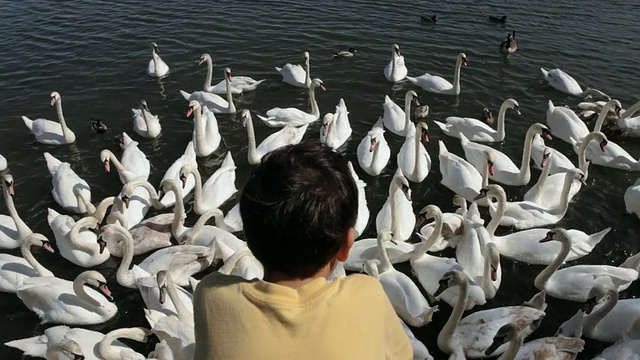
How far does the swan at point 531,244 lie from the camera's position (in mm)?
8312

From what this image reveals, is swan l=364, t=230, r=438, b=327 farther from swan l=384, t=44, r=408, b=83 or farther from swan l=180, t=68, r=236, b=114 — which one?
swan l=384, t=44, r=408, b=83

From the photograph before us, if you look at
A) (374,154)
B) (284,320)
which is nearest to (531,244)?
(374,154)

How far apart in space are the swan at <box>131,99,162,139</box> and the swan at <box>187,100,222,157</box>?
100cm

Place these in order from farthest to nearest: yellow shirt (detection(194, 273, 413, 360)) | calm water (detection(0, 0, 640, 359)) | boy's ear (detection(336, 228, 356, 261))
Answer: calm water (detection(0, 0, 640, 359)), boy's ear (detection(336, 228, 356, 261)), yellow shirt (detection(194, 273, 413, 360))

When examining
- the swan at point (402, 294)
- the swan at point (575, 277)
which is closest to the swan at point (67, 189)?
the swan at point (402, 294)

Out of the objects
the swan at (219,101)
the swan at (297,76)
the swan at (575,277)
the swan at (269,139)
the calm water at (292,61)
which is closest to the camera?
the swan at (575,277)

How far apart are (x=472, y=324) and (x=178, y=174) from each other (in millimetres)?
5895

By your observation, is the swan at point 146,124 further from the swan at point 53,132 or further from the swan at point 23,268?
the swan at point 23,268

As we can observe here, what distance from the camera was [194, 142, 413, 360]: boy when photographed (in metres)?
1.99

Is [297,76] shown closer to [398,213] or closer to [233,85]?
[233,85]

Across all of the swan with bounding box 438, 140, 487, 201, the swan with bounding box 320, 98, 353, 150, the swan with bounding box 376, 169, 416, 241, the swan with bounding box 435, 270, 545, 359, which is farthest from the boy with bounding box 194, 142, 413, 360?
the swan with bounding box 320, 98, 353, 150

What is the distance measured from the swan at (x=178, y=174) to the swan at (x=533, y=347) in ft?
19.1

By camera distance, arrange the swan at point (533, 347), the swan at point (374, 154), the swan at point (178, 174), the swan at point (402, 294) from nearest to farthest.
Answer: the swan at point (533, 347), the swan at point (402, 294), the swan at point (178, 174), the swan at point (374, 154)

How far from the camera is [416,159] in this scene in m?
10.3
